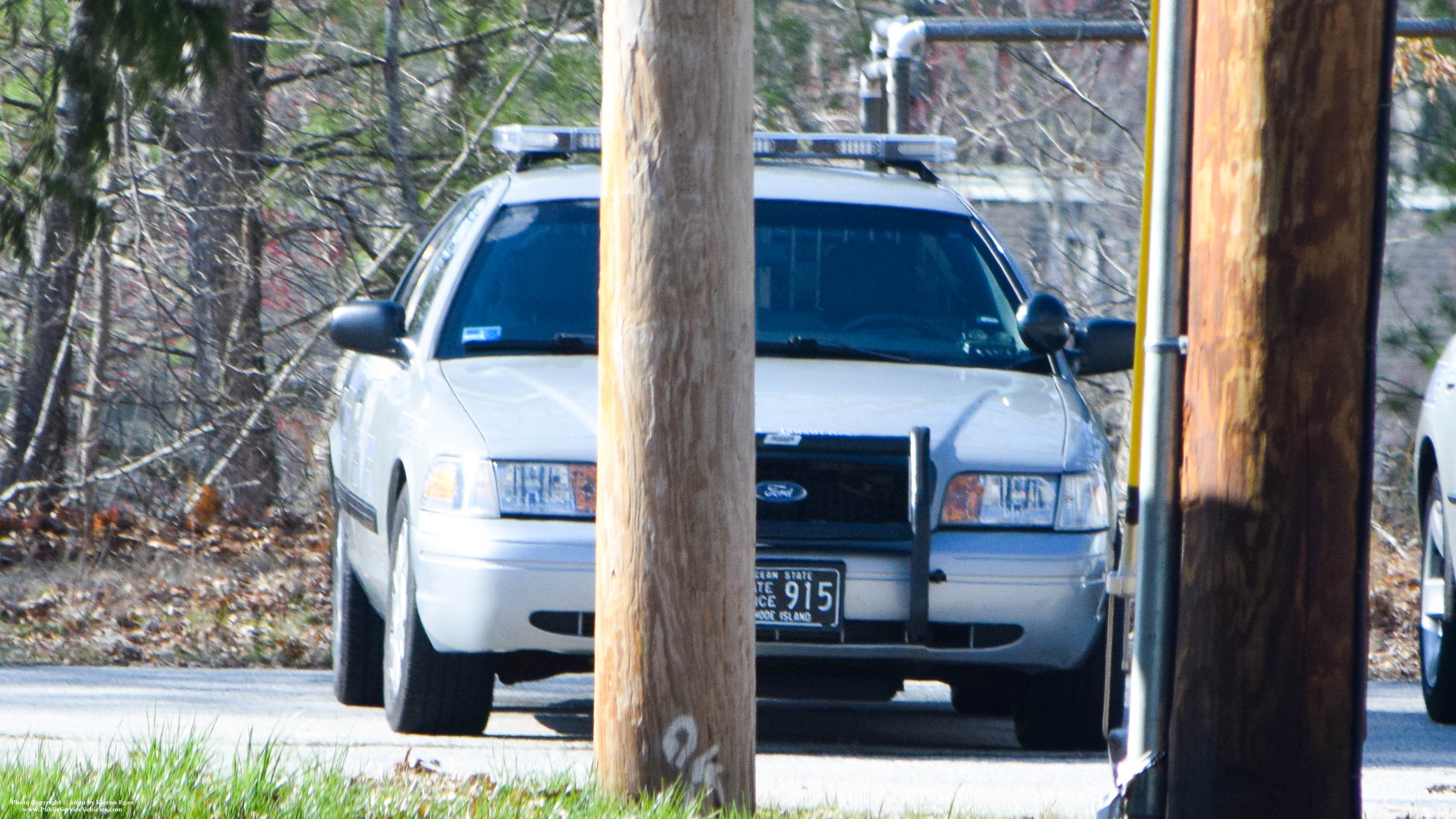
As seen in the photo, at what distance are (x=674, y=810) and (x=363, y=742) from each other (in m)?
1.84

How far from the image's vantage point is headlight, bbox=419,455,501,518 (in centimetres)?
565

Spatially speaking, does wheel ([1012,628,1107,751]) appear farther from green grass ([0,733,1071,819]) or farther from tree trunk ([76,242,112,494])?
tree trunk ([76,242,112,494])

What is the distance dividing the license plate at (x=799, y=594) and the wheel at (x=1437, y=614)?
2578mm

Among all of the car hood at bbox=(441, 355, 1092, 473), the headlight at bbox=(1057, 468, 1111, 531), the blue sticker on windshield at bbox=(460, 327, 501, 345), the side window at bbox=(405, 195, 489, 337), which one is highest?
the side window at bbox=(405, 195, 489, 337)

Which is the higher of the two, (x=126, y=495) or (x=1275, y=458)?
(x=1275, y=458)

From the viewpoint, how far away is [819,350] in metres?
6.50

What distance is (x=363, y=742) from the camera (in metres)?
5.87

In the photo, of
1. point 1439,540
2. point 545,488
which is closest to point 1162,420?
point 545,488

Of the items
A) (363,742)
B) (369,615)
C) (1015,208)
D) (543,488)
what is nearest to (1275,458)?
(543,488)

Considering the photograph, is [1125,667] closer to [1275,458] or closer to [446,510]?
[1275,458]

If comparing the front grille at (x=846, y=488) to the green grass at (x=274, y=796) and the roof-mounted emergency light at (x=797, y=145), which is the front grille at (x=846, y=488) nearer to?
the green grass at (x=274, y=796)

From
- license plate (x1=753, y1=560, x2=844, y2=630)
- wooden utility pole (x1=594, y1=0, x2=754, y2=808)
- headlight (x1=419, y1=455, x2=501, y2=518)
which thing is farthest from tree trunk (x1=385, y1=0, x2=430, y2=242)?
wooden utility pole (x1=594, y1=0, x2=754, y2=808)

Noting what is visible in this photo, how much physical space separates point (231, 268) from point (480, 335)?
6232mm

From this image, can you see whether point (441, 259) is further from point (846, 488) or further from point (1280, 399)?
point (1280, 399)
